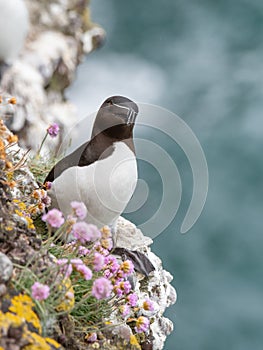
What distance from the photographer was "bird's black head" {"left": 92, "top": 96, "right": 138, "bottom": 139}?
3.32 metres

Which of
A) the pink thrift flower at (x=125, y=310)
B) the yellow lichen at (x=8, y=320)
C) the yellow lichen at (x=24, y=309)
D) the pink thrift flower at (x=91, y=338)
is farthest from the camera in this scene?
the pink thrift flower at (x=125, y=310)

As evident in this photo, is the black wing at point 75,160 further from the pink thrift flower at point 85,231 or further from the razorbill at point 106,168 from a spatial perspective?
the pink thrift flower at point 85,231

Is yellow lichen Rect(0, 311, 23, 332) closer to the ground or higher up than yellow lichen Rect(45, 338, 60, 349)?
higher up

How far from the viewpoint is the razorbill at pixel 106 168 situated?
3.31 meters

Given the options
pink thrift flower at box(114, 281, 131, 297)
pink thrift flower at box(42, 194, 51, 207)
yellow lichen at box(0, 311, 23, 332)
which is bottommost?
pink thrift flower at box(114, 281, 131, 297)

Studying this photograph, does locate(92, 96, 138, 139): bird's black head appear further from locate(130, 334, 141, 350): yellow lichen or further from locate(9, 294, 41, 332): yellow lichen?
locate(9, 294, 41, 332): yellow lichen

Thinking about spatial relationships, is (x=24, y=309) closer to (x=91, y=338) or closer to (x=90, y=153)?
(x=91, y=338)

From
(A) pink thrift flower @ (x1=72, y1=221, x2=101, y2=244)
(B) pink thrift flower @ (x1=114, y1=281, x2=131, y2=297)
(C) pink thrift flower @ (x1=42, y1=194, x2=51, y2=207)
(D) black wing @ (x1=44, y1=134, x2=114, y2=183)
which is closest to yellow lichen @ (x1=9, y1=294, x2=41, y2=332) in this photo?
(A) pink thrift flower @ (x1=72, y1=221, x2=101, y2=244)

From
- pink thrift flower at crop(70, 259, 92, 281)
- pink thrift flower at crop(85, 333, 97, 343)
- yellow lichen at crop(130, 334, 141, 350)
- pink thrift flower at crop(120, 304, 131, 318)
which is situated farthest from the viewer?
yellow lichen at crop(130, 334, 141, 350)

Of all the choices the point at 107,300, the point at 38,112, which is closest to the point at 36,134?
the point at 38,112

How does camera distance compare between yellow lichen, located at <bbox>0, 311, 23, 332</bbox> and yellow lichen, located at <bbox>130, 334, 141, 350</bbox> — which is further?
yellow lichen, located at <bbox>130, 334, 141, 350</bbox>

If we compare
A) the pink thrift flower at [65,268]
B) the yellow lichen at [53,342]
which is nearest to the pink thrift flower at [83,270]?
the pink thrift flower at [65,268]

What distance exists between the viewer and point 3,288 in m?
2.04

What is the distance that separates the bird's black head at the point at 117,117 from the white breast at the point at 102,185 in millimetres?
78
